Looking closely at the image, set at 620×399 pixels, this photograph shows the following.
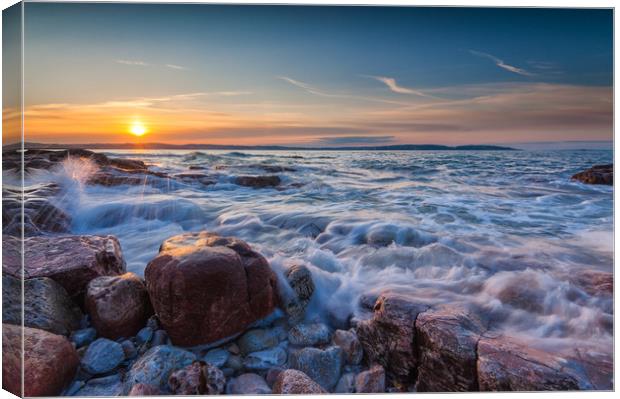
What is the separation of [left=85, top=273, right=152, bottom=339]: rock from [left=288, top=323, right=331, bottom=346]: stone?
3.19 feet

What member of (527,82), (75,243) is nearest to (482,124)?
(527,82)

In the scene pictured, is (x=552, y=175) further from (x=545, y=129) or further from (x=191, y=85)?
(x=191, y=85)

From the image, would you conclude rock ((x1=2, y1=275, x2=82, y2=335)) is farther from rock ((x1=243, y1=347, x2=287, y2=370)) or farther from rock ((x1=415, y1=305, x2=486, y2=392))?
rock ((x1=415, y1=305, x2=486, y2=392))

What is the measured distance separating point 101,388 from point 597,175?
14.0 ft

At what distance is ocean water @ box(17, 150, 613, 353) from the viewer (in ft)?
9.80

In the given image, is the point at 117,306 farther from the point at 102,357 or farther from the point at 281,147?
the point at 281,147

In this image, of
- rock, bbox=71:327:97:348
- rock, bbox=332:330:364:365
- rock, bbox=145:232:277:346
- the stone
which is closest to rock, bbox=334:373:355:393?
rock, bbox=332:330:364:365

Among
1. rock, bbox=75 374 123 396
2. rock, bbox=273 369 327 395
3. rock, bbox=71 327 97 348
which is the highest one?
rock, bbox=71 327 97 348

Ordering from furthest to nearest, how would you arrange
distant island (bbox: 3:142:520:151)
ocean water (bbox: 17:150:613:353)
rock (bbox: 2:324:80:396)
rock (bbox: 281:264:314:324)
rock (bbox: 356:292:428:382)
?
distant island (bbox: 3:142:520:151)
ocean water (bbox: 17:150:613:353)
rock (bbox: 281:264:314:324)
rock (bbox: 356:292:428:382)
rock (bbox: 2:324:80:396)

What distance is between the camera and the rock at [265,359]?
2.49 m

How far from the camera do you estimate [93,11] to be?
2.87 meters

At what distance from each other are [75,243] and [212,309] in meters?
1.32

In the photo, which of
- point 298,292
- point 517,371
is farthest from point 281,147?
point 517,371

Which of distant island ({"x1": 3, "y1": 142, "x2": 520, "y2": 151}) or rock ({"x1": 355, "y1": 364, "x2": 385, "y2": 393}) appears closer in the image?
rock ({"x1": 355, "y1": 364, "x2": 385, "y2": 393})
